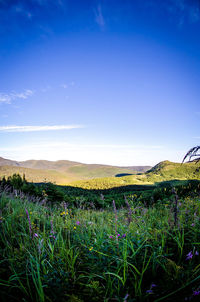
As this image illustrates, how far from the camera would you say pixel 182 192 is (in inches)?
448

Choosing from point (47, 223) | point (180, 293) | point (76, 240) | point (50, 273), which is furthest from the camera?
point (47, 223)

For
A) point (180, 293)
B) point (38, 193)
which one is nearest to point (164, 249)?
point (180, 293)

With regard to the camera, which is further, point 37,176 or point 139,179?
point 37,176

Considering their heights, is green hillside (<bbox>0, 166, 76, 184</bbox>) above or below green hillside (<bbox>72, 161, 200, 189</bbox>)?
below

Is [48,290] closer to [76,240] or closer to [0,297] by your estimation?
[0,297]

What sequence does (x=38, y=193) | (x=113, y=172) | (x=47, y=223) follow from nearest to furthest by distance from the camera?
1. (x=47, y=223)
2. (x=38, y=193)
3. (x=113, y=172)

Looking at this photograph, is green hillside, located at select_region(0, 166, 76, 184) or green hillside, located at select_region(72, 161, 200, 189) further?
green hillside, located at select_region(0, 166, 76, 184)

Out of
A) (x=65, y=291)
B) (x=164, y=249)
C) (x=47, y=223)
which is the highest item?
(x=164, y=249)

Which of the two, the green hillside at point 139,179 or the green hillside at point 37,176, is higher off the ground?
the green hillside at point 139,179

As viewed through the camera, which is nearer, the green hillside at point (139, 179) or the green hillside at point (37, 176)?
the green hillside at point (139, 179)

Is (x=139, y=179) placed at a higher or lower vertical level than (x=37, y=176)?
higher

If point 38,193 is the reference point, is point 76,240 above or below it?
above

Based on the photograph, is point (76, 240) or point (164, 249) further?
point (76, 240)

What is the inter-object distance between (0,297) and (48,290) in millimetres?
440
